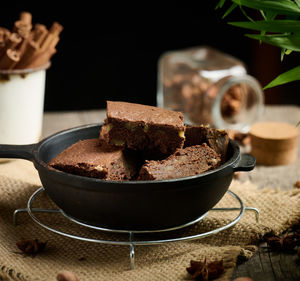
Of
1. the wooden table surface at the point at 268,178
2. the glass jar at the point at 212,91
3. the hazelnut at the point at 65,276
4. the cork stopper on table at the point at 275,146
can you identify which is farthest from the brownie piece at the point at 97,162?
the glass jar at the point at 212,91

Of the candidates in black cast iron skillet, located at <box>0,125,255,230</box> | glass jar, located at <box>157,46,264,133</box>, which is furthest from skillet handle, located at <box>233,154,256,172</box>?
glass jar, located at <box>157,46,264,133</box>

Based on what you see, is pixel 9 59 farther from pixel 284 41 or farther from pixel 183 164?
pixel 284 41

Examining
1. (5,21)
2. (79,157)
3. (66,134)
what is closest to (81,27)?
(5,21)

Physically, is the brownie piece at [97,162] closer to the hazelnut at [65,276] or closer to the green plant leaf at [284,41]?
the hazelnut at [65,276]

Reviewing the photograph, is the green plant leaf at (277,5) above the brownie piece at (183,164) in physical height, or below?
above

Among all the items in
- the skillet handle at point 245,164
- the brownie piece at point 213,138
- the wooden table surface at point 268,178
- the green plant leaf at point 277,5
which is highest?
the green plant leaf at point 277,5

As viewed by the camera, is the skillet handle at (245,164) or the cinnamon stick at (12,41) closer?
the skillet handle at (245,164)

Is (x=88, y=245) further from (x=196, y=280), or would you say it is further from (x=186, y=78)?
(x=186, y=78)

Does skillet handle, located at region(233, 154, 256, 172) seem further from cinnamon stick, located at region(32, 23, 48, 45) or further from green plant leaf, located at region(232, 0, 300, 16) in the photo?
cinnamon stick, located at region(32, 23, 48, 45)

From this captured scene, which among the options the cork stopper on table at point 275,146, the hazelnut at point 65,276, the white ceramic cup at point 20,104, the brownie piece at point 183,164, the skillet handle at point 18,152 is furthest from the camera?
the cork stopper on table at point 275,146
